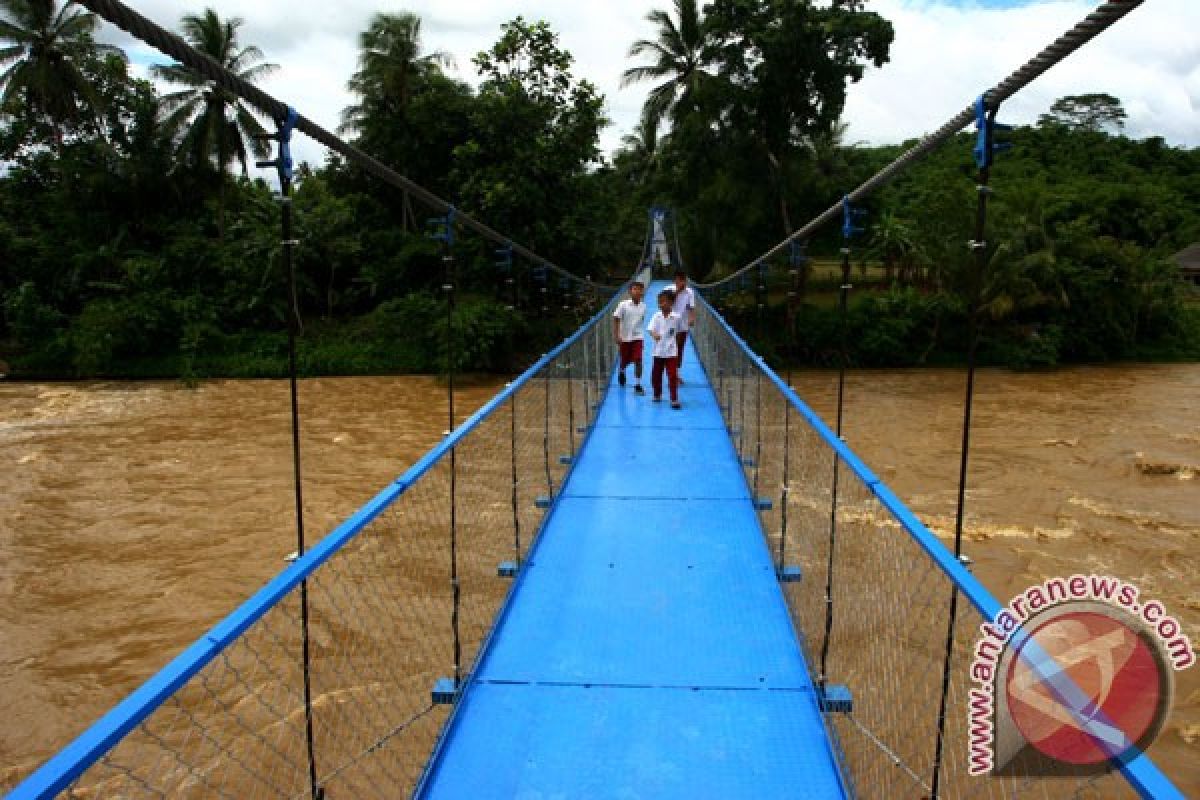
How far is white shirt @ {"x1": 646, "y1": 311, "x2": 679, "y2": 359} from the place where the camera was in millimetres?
5422

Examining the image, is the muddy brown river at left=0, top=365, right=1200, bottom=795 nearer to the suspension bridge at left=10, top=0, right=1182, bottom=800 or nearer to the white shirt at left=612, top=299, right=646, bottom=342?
the suspension bridge at left=10, top=0, right=1182, bottom=800

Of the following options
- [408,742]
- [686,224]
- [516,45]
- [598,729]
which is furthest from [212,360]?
[598,729]

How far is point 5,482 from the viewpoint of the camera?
9461 millimetres

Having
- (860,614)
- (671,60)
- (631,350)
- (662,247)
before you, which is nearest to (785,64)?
(671,60)

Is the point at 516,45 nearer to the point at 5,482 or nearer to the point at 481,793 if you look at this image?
the point at 5,482

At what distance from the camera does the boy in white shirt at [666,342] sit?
17.8 feet

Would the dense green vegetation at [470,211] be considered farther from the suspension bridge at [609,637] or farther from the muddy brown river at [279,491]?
the suspension bridge at [609,637]

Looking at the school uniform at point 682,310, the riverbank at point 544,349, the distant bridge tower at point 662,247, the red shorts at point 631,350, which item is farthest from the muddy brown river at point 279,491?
the distant bridge tower at point 662,247

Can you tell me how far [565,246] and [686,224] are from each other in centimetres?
549

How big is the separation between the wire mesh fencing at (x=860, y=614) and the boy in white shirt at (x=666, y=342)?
13.6 inches

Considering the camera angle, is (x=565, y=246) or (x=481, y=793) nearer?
(x=481, y=793)

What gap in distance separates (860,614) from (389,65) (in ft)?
50.4

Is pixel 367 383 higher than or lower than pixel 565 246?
lower

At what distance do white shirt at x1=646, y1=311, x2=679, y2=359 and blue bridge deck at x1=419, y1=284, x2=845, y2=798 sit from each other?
1.99 meters
